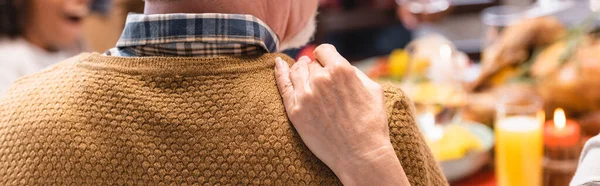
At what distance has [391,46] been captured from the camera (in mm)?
4215

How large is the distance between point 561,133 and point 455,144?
22 cm

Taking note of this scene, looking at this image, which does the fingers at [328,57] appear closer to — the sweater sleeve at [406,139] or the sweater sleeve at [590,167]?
the sweater sleeve at [406,139]

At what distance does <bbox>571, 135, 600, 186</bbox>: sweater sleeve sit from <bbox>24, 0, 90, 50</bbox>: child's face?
2115 mm

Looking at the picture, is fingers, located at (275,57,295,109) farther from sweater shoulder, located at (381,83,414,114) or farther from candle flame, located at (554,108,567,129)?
candle flame, located at (554,108,567,129)

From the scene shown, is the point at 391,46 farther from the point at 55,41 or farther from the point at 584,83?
the point at 584,83

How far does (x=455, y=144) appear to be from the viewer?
1.35m

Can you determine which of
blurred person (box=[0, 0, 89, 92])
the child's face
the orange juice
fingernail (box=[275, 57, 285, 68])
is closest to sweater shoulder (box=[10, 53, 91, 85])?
fingernail (box=[275, 57, 285, 68])

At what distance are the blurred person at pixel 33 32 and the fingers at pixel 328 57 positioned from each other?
177cm

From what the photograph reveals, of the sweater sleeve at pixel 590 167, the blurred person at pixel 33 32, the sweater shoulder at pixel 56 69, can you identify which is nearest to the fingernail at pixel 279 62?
the sweater shoulder at pixel 56 69

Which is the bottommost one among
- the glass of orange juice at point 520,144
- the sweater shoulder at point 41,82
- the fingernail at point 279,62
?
the glass of orange juice at point 520,144

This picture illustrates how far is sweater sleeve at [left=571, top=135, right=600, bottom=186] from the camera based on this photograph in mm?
662

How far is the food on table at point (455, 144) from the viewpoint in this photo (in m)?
1.32

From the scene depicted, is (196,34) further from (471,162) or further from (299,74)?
(471,162)

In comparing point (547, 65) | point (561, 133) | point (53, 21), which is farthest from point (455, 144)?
point (53, 21)
